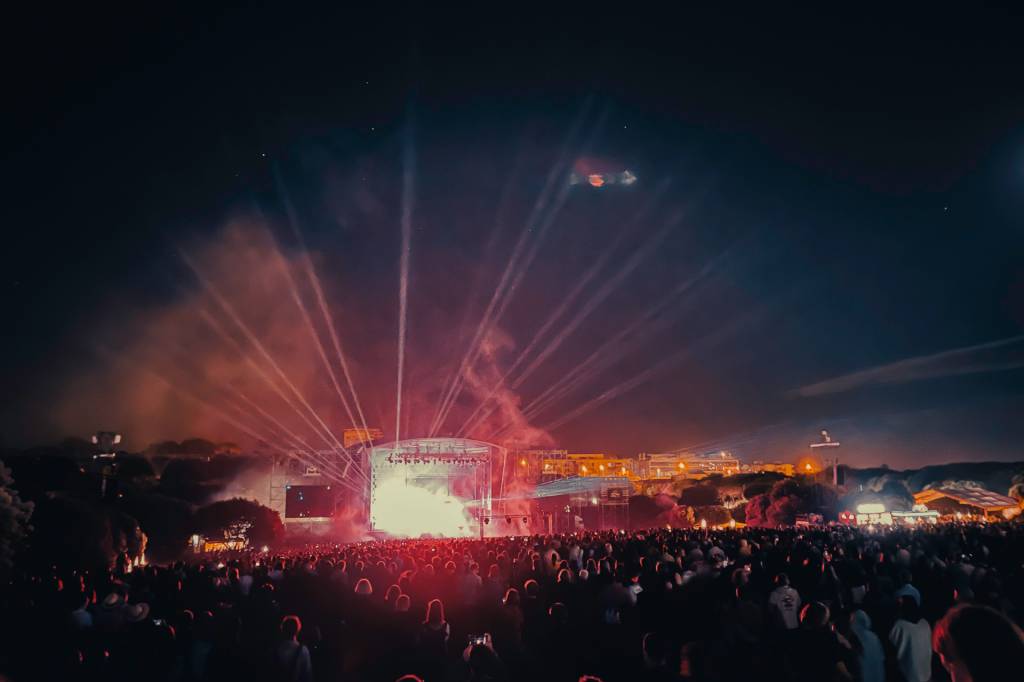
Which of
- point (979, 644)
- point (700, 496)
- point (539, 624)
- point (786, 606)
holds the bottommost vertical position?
point (700, 496)

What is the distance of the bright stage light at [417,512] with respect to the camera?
51503 millimetres

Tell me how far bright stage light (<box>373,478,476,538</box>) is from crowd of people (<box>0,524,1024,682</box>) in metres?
37.4

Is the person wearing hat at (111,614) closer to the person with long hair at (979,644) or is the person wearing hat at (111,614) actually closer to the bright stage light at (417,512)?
the person with long hair at (979,644)

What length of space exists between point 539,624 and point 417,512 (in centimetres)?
4499

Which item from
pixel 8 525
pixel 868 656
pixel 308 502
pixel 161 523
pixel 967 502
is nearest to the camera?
pixel 868 656

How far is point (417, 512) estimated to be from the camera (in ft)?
172

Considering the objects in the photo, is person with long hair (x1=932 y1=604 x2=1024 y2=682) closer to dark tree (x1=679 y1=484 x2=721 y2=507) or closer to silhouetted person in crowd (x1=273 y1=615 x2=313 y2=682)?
silhouetted person in crowd (x1=273 y1=615 x2=313 y2=682)

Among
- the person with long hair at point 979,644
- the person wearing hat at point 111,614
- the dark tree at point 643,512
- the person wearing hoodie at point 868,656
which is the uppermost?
the person with long hair at point 979,644

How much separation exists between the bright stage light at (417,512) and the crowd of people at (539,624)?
37443mm

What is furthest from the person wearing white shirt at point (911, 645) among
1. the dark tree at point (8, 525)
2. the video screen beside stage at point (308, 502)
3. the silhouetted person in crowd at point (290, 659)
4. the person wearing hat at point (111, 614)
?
the video screen beside stage at point (308, 502)

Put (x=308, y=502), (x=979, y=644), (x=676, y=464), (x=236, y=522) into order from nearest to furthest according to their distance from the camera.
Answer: (x=979, y=644) < (x=236, y=522) < (x=308, y=502) < (x=676, y=464)

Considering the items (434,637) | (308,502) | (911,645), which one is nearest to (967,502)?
(308,502)

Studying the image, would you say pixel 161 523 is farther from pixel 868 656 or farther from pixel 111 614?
pixel 868 656

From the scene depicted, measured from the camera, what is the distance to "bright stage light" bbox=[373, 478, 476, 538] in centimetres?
5150
